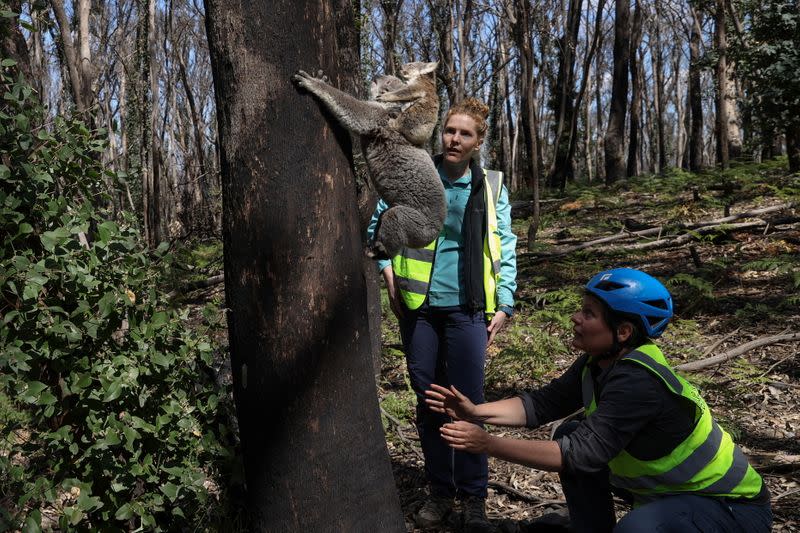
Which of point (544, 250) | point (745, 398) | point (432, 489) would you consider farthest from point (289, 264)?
point (544, 250)

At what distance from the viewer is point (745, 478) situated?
290 centimetres

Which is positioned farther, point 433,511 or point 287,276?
point 433,511

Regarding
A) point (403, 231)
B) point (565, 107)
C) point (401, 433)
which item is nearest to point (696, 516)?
point (403, 231)

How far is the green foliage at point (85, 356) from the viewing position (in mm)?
2912

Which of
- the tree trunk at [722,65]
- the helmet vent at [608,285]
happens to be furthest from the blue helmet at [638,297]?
the tree trunk at [722,65]

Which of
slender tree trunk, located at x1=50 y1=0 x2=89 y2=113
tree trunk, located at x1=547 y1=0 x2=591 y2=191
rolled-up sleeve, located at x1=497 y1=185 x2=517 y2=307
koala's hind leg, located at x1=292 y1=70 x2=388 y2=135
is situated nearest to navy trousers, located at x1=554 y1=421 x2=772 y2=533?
rolled-up sleeve, located at x1=497 y1=185 x2=517 y2=307

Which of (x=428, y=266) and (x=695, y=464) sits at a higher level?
(x=428, y=266)

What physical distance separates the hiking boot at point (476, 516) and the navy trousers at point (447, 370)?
4cm

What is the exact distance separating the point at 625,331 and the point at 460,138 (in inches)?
64.2

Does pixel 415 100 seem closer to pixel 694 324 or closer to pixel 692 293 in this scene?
pixel 694 324

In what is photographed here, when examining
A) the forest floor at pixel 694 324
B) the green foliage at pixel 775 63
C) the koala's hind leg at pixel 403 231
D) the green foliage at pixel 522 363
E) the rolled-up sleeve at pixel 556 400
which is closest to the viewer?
the rolled-up sleeve at pixel 556 400

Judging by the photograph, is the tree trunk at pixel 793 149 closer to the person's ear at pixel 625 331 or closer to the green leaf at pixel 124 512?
the person's ear at pixel 625 331

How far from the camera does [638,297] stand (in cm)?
301

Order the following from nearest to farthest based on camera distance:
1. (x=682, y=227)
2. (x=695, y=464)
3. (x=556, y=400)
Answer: (x=695, y=464) < (x=556, y=400) < (x=682, y=227)
